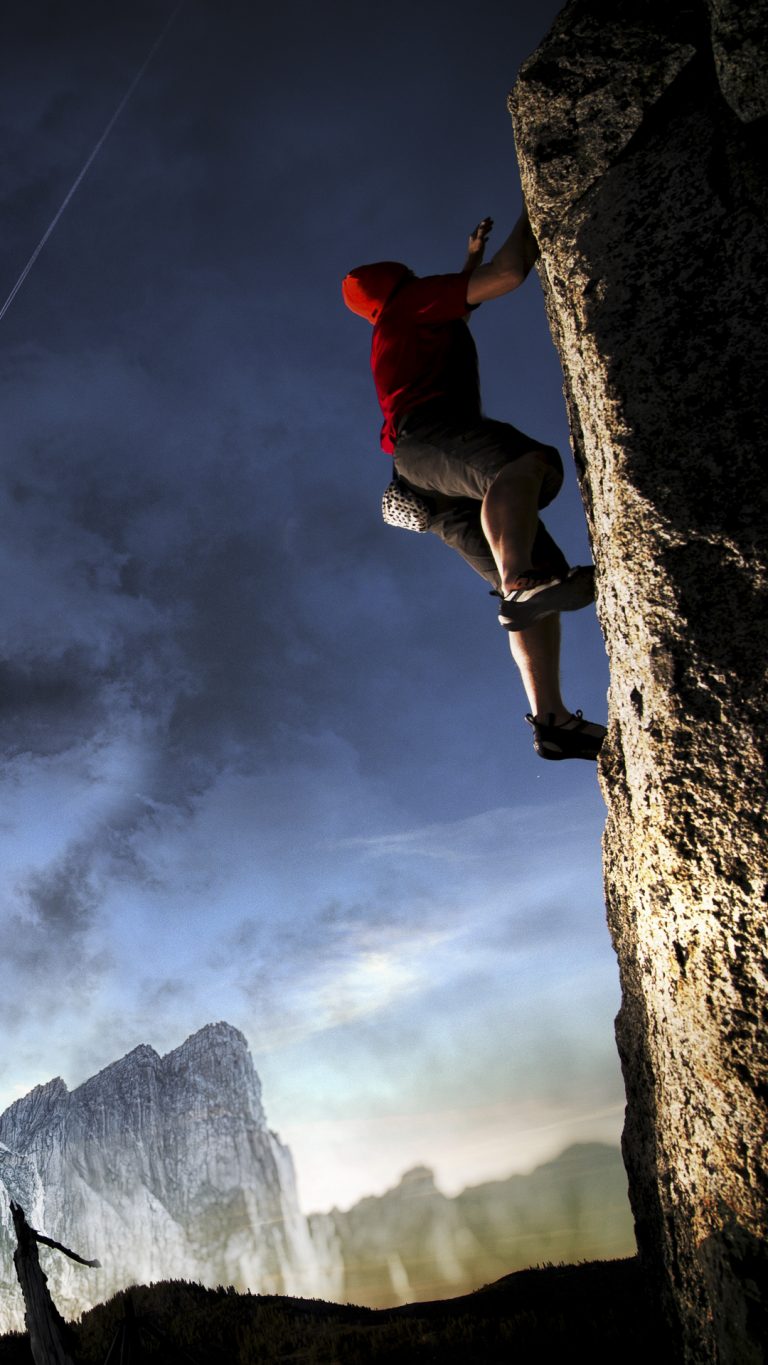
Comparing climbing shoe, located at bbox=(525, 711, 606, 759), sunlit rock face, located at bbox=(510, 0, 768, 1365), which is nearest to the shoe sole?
climbing shoe, located at bbox=(525, 711, 606, 759)

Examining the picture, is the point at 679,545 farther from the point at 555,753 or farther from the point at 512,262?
the point at 512,262

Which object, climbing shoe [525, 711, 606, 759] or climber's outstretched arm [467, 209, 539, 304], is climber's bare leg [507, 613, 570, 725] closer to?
climbing shoe [525, 711, 606, 759]

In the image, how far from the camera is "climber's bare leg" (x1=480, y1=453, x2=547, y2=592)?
3.25 metres

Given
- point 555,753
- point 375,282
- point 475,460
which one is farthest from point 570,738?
point 375,282

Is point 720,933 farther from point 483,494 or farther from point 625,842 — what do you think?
point 483,494

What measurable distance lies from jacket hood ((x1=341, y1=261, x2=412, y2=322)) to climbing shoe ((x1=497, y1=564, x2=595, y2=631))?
1681 mm

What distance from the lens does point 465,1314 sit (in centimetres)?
1398

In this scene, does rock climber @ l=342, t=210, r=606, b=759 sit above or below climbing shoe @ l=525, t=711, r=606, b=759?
above

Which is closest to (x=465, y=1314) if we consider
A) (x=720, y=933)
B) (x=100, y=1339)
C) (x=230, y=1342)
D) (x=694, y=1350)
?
(x=230, y=1342)

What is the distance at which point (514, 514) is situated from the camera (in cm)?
329

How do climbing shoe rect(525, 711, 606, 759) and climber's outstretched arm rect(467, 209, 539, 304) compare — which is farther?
climbing shoe rect(525, 711, 606, 759)

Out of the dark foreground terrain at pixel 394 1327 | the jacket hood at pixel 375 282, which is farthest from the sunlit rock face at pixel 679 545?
the dark foreground terrain at pixel 394 1327

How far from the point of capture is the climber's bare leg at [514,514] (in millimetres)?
3246

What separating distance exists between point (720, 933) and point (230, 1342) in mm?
15726
